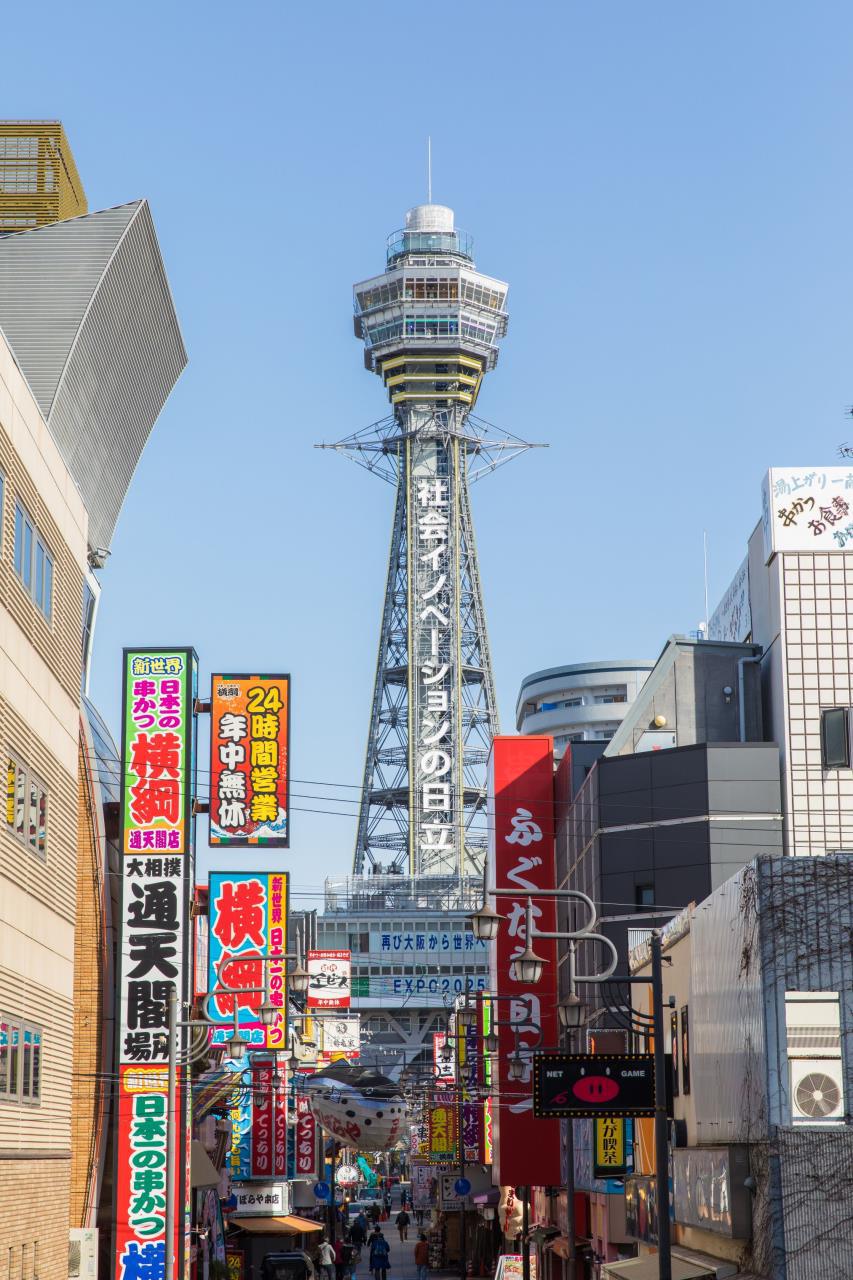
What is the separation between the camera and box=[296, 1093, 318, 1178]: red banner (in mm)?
71312

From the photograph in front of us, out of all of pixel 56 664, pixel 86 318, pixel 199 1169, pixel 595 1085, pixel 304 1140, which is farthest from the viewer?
pixel 304 1140

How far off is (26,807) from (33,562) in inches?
159

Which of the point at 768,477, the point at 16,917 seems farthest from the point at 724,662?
the point at 16,917

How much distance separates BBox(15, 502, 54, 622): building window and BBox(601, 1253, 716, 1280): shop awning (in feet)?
47.9

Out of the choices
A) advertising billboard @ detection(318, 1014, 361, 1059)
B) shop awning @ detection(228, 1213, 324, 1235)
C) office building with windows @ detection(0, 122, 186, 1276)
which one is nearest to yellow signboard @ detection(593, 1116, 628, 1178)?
office building with windows @ detection(0, 122, 186, 1276)

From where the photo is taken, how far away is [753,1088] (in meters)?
24.4

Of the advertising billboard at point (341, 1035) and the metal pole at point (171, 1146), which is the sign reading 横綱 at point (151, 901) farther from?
the advertising billboard at point (341, 1035)

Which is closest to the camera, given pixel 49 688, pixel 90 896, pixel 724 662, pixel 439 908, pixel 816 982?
pixel 816 982

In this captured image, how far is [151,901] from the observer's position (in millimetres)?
39938

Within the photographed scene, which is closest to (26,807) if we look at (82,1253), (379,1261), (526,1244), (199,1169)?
(82,1253)

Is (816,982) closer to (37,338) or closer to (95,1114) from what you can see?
(95,1114)

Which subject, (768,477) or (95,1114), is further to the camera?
(768,477)

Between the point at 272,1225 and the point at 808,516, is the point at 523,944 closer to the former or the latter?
the point at 808,516

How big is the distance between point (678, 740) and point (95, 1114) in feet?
74.0
